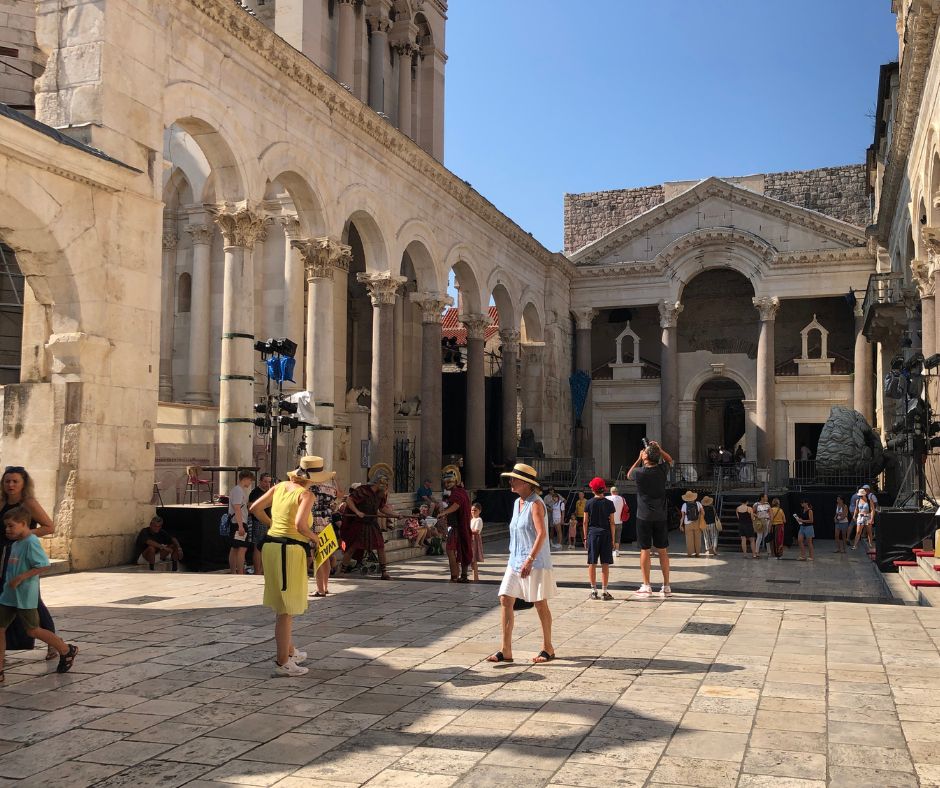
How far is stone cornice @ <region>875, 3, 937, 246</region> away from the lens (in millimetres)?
17547

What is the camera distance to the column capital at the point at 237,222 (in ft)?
54.6

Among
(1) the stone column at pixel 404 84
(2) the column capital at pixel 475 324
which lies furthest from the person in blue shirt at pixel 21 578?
(1) the stone column at pixel 404 84

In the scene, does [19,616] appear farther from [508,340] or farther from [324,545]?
[508,340]

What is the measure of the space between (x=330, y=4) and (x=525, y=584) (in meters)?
23.1

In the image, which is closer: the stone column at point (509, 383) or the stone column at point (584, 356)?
the stone column at point (509, 383)

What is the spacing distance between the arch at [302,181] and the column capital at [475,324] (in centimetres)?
833

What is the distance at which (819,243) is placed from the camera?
31.3 meters

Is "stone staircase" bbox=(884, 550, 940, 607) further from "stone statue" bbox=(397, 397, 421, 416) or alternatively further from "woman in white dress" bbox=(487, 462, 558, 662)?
"stone statue" bbox=(397, 397, 421, 416)

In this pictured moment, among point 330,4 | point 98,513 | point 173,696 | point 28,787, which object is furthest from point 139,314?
point 330,4

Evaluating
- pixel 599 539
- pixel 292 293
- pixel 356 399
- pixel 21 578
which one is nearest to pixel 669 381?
pixel 356 399

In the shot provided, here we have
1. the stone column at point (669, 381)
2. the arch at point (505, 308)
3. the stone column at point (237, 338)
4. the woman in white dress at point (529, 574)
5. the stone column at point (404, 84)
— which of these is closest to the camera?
the woman in white dress at point (529, 574)

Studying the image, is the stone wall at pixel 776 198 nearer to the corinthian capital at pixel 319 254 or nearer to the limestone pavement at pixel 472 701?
the corinthian capital at pixel 319 254

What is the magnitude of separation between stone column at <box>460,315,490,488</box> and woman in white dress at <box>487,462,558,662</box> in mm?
19519

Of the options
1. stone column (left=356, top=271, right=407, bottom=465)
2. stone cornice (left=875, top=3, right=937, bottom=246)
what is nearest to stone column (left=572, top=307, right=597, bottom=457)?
stone cornice (left=875, top=3, right=937, bottom=246)
